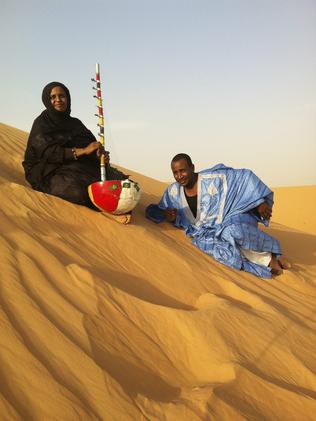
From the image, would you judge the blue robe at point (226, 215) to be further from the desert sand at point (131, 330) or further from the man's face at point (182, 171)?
the desert sand at point (131, 330)

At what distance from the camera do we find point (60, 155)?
3.82 meters

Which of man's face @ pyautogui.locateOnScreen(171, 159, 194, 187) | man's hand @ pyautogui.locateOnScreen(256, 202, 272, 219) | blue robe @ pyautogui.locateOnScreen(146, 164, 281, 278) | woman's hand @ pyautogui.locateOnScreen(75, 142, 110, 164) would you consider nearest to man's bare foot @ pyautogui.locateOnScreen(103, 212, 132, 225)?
woman's hand @ pyautogui.locateOnScreen(75, 142, 110, 164)

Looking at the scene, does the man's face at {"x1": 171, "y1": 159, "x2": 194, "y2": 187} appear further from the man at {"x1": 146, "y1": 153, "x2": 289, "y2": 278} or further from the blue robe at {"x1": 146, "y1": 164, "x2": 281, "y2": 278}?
the blue robe at {"x1": 146, "y1": 164, "x2": 281, "y2": 278}

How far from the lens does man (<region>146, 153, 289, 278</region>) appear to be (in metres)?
3.94

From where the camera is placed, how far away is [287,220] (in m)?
14.1

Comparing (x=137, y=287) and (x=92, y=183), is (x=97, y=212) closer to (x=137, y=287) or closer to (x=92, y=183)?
(x=92, y=183)

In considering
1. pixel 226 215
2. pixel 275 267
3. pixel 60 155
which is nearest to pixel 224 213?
pixel 226 215

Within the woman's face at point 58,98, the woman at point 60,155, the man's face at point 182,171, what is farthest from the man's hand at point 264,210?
the woman's face at point 58,98

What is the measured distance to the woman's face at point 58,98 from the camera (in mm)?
4074

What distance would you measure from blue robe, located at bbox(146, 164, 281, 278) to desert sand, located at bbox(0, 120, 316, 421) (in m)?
0.45

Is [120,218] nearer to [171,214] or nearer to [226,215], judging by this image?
[171,214]

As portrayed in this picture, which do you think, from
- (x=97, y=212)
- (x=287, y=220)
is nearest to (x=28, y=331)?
(x=97, y=212)

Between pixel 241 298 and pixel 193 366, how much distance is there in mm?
1083

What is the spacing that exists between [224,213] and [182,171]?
0.70 m
